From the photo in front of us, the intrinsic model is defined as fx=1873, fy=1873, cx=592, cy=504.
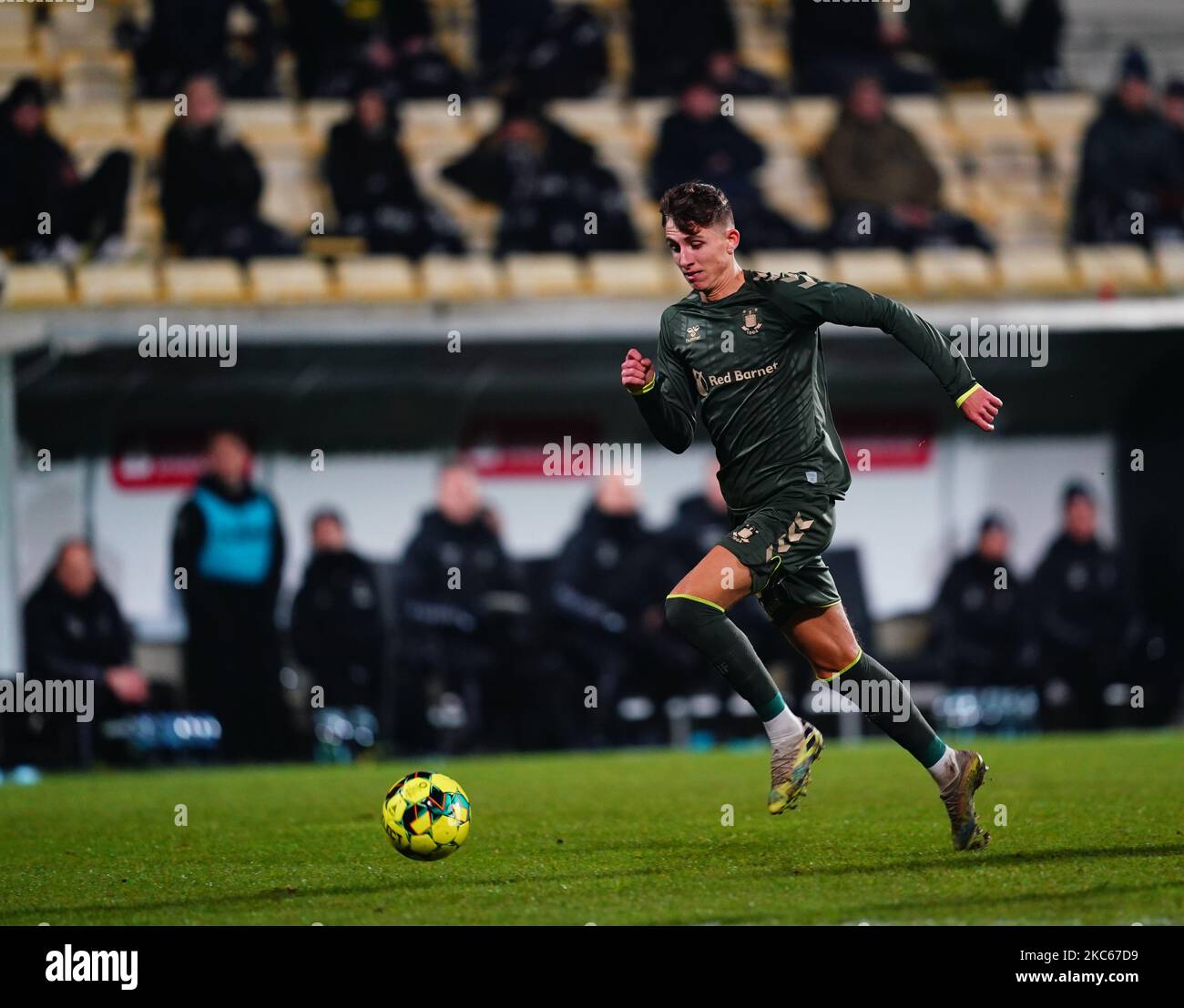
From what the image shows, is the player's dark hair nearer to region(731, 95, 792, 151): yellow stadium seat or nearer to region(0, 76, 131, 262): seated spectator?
region(0, 76, 131, 262): seated spectator

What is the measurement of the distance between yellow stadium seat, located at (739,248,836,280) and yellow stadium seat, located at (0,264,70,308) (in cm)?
443

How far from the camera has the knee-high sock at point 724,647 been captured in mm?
5574

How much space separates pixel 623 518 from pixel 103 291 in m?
3.63

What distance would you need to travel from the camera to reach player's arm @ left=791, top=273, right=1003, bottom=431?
5594 millimetres

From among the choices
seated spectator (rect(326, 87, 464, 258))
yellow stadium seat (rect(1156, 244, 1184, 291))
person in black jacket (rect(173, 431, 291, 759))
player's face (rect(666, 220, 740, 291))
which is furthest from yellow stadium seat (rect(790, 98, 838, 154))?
player's face (rect(666, 220, 740, 291))

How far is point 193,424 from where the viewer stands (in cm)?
1237

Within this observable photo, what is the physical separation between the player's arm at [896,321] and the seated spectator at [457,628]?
6034mm

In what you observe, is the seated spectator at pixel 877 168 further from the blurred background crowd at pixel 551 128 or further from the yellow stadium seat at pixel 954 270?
the yellow stadium seat at pixel 954 270

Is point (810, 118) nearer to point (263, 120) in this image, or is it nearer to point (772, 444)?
point (263, 120)

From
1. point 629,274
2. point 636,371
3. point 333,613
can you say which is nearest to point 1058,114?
point 629,274

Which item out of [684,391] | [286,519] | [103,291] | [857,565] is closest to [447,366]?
[286,519]

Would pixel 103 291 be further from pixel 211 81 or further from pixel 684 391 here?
pixel 684 391

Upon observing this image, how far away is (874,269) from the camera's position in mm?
12750
